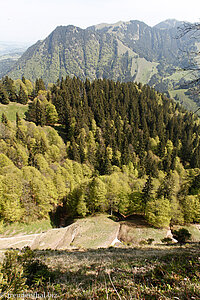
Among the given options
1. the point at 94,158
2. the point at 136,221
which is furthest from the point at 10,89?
the point at 136,221

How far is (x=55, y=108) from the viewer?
79.8m

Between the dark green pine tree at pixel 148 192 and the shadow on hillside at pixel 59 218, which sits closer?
the dark green pine tree at pixel 148 192

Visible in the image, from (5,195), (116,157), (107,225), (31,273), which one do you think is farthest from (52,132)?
(31,273)

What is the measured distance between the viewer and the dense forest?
36.3 metres

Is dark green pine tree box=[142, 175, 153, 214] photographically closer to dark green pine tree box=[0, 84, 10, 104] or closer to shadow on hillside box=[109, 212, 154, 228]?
shadow on hillside box=[109, 212, 154, 228]

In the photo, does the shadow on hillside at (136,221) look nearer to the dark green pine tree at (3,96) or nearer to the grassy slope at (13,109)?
the grassy slope at (13,109)

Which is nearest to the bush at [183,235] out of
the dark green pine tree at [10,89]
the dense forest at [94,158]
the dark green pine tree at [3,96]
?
the dense forest at [94,158]

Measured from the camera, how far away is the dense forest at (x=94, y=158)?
3634cm

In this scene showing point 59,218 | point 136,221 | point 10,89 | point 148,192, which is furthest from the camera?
point 10,89

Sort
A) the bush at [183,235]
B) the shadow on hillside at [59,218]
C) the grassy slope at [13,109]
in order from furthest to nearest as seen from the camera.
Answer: the grassy slope at [13,109] → the shadow on hillside at [59,218] → the bush at [183,235]

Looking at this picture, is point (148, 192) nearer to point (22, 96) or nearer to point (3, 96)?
point (22, 96)

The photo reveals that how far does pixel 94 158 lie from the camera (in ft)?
222

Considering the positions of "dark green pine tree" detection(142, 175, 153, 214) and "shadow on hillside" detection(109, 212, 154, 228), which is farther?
"dark green pine tree" detection(142, 175, 153, 214)


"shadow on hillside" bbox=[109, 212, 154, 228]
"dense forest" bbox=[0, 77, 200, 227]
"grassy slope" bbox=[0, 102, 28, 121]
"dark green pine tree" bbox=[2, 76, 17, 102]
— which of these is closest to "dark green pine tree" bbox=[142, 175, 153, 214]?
"dense forest" bbox=[0, 77, 200, 227]
